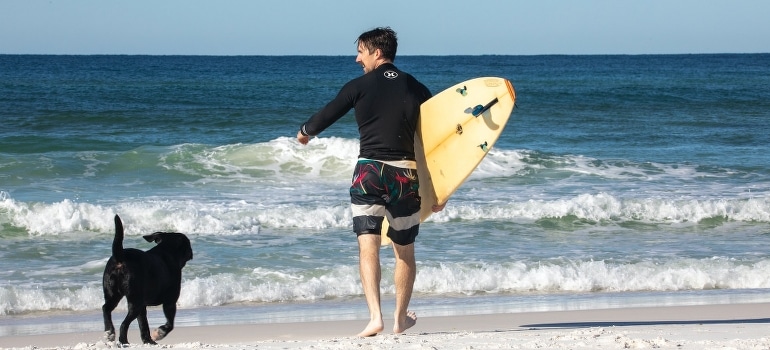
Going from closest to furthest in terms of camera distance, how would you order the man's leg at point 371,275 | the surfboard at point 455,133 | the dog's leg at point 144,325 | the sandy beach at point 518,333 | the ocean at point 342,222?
the sandy beach at point 518,333 < the man's leg at point 371,275 < the dog's leg at point 144,325 < the surfboard at point 455,133 < the ocean at point 342,222

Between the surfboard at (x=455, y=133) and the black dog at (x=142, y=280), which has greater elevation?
the surfboard at (x=455, y=133)

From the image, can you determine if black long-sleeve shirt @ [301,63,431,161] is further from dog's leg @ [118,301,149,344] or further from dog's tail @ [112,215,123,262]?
dog's leg @ [118,301,149,344]

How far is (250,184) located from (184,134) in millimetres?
7129

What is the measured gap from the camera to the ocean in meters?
6.97

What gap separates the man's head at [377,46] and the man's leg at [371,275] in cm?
84

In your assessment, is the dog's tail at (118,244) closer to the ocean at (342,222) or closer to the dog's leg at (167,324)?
the dog's leg at (167,324)

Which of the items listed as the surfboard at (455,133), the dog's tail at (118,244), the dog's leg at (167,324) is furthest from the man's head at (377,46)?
the dog's leg at (167,324)

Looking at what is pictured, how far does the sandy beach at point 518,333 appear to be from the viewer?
14.5 ft

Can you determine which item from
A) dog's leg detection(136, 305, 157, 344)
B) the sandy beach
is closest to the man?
the sandy beach

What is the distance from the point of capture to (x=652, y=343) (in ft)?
14.4

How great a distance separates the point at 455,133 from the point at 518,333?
1.13m

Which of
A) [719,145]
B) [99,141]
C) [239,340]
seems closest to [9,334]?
[239,340]

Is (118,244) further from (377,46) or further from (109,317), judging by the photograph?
(377,46)

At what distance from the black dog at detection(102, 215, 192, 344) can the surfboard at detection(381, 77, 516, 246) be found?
1140 mm
